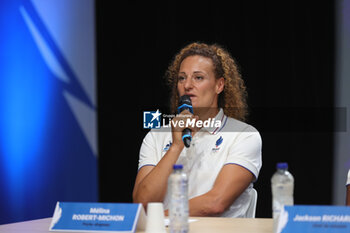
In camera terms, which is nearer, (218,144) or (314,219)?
(314,219)

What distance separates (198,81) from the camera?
2244 millimetres

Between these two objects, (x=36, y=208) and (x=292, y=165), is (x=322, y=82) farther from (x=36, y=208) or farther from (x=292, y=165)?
(x=36, y=208)

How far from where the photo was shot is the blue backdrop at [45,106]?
321cm

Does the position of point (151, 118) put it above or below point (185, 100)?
below

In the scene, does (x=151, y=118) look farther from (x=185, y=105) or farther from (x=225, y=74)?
(x=185, y=105)

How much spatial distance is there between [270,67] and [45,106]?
1.63m

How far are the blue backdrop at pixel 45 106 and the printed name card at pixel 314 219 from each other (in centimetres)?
246

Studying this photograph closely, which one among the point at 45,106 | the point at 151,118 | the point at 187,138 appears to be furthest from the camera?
the point at 45,106

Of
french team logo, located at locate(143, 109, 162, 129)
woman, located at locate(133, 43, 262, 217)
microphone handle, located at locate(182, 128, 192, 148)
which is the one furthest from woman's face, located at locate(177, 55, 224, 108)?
french team logo, located at locate(143, 109, 162, 129)

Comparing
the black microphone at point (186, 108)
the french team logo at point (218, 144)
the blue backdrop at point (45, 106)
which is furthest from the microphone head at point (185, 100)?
the blue backdrop at point (45, 106)

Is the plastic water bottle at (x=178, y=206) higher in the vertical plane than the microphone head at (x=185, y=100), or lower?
lower

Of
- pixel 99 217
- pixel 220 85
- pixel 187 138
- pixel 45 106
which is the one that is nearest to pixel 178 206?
pixel 99 217

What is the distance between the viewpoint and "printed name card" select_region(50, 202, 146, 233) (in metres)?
1.24

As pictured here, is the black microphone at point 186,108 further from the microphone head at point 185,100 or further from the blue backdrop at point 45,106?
the blue backdrop at point 45,106
